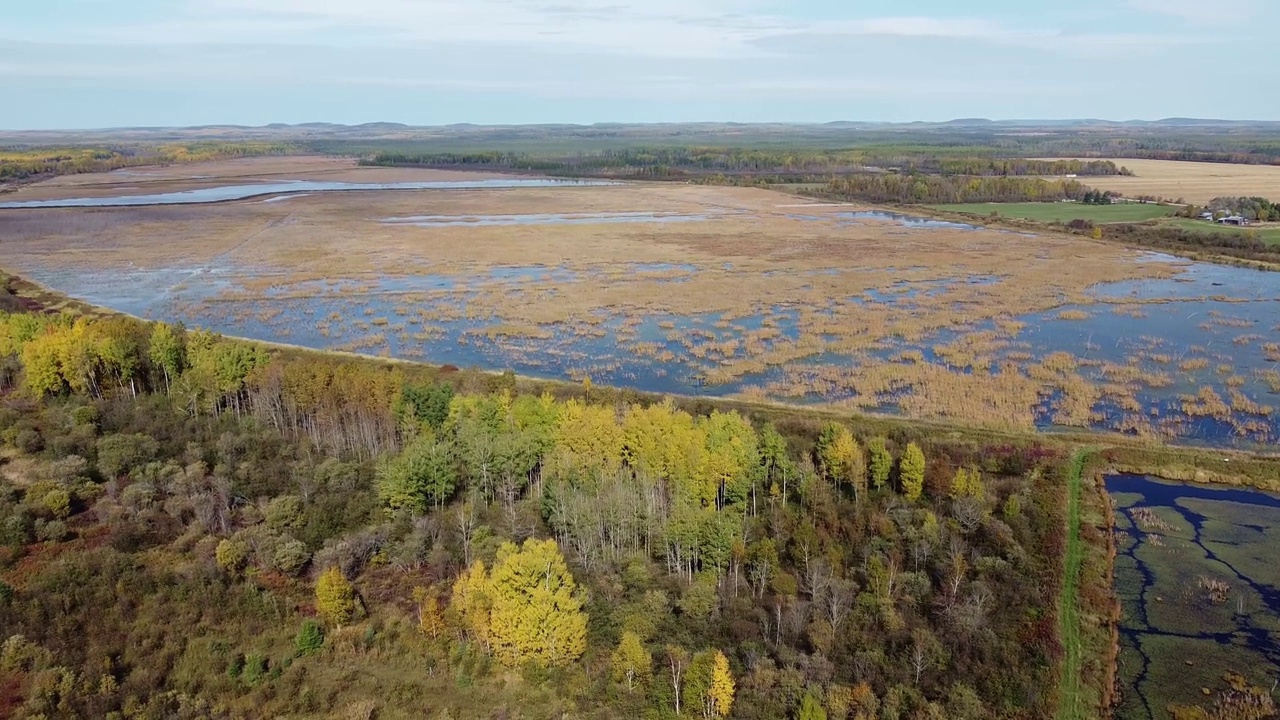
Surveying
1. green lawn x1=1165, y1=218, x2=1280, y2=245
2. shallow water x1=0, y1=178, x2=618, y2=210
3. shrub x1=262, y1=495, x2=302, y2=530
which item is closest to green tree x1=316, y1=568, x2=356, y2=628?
shrub x1=262, y1=495, x2=302, y2=530

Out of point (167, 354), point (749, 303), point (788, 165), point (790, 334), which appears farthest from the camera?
point (788, 165)

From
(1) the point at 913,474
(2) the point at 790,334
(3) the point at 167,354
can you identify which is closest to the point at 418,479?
(1) the point at 913,474

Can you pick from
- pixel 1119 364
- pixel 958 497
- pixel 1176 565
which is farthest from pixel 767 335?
pixel 1176 565

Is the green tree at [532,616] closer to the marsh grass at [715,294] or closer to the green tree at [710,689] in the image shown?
the green tree at [710,689]

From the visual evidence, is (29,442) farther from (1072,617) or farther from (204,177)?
(204,177)

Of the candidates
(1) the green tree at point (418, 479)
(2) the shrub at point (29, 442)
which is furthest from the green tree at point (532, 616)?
(2) the shrub at point (29, 442)

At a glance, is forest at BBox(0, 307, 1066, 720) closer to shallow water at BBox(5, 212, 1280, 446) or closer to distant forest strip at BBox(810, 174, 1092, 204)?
shallow water at BBox(5, 212, 1280, 446)

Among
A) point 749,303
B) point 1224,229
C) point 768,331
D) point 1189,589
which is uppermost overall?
point 1224,229
